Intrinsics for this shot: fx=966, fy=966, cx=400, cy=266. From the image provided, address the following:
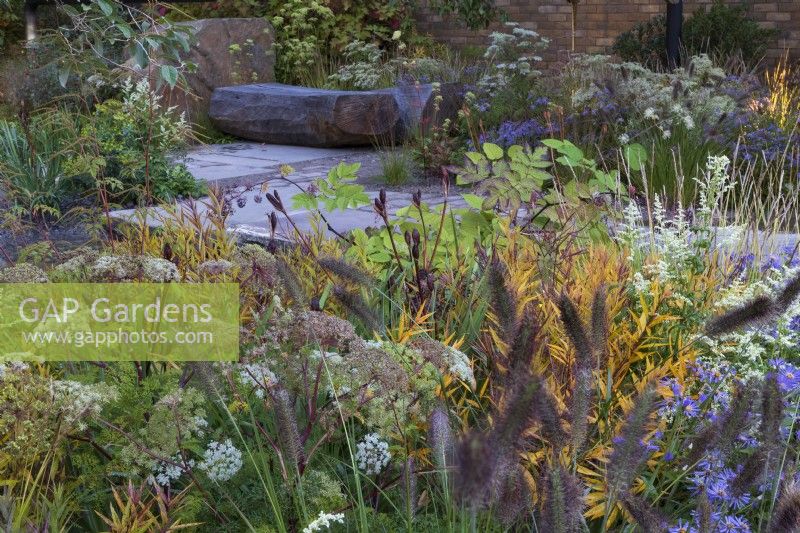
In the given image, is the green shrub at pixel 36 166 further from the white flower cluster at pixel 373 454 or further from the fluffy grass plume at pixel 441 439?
the fluffy grass plume at pixel 441 439

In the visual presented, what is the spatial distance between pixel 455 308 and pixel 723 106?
4446 millimetres

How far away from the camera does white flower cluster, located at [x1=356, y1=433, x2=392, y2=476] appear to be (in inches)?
69.5

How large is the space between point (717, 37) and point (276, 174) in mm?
6612

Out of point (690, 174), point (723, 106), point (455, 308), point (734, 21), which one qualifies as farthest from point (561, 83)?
point (455, 308)

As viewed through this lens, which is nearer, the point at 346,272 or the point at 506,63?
the point at 346,272

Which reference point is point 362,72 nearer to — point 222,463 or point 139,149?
point 139,149

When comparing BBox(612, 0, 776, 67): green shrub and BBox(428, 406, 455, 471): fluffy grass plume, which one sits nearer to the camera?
BBox(428, 406, 455, 471): fluffy grass plume

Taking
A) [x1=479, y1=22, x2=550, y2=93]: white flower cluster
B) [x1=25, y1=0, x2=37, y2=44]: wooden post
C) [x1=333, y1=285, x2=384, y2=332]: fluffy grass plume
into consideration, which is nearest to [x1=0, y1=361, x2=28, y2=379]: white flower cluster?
[x1=333, y1=285, x2=384, y2=332]: fluffy grass plume

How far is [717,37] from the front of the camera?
11477 mm

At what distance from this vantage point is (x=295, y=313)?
70.2 inches

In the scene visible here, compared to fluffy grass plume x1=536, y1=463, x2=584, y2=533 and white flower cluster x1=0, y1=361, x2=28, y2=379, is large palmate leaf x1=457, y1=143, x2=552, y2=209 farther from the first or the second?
fluffy grass plume x1=536, y1=463, x2=584, y2=533

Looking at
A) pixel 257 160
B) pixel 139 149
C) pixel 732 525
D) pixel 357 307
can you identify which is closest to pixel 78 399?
pixel 357 307

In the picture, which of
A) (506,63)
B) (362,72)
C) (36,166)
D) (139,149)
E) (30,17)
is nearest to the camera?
(36,166)

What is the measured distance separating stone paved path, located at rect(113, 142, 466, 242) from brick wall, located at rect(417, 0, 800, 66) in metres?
4.54
